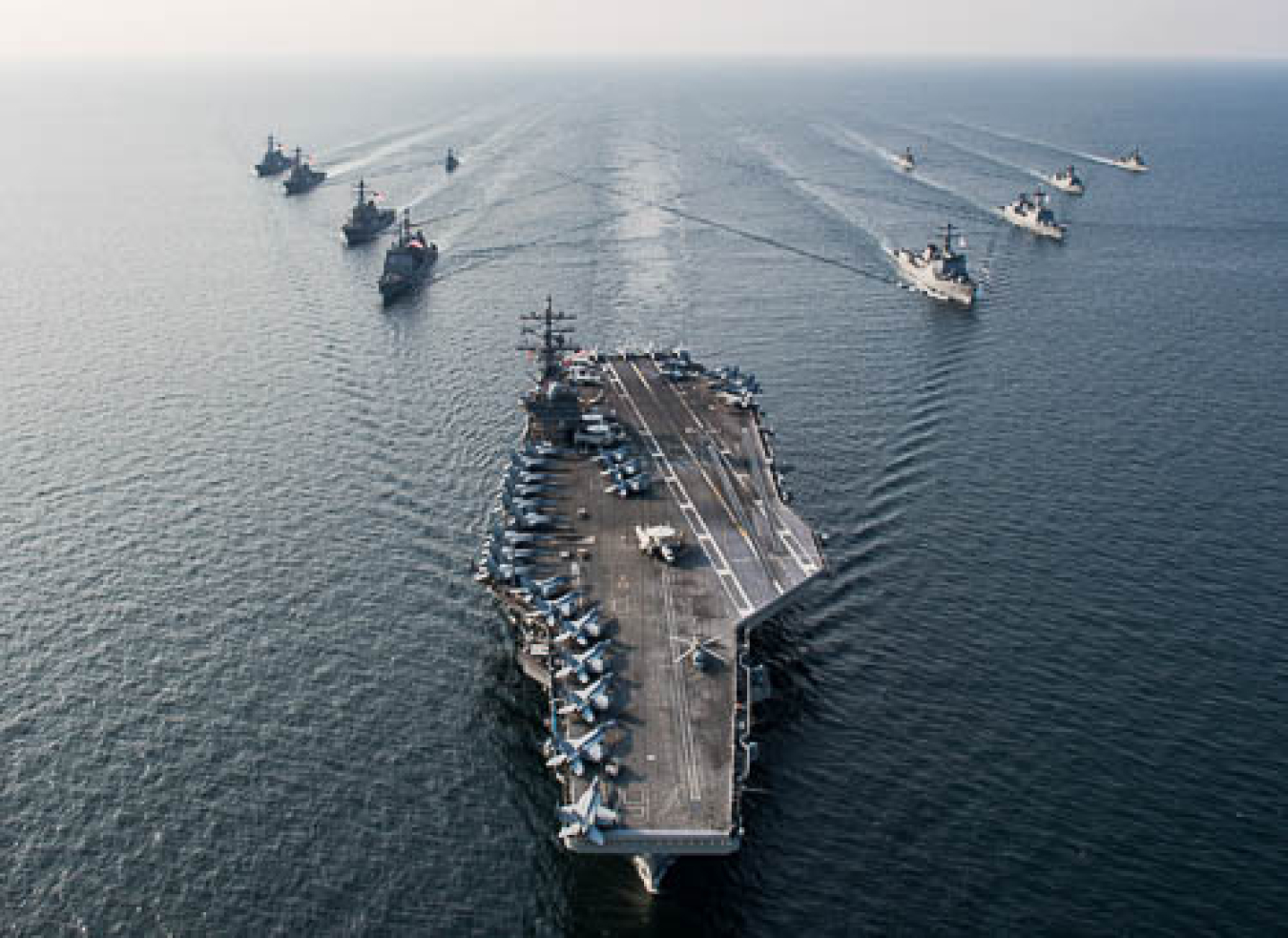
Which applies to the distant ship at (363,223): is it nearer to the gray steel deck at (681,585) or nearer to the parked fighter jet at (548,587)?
the gray steel deck at (681,585)

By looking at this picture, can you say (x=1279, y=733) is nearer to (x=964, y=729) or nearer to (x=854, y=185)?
(x=964, y=729)

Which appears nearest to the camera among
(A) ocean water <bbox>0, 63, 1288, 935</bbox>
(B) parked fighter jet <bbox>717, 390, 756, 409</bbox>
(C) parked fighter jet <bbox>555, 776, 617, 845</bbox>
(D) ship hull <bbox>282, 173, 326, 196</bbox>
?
(C) parked fighter jet <bbox>555, 776, 617, 845</bbox>

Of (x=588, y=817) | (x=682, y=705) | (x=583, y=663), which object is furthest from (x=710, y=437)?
(x=588, y=817)

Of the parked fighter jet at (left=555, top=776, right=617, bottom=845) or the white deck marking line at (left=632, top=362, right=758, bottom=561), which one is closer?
the parked fighter jet at (left=555, top=776, right=617, bottom=845)

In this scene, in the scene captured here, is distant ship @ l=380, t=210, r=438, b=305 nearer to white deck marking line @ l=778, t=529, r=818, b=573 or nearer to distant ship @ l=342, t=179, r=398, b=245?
distant ship @ l=342, t=179, r=398, b=245

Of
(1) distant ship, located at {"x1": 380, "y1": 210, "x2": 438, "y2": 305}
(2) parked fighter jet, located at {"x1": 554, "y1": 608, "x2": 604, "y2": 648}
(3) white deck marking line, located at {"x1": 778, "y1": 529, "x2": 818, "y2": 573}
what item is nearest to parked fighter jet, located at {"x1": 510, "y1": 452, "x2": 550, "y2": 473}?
(3) white deck marking line, located at {"x1": 778, "y1": 529, "x2": 818, "y2": 573}

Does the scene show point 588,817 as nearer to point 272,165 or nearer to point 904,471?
point 904,471
